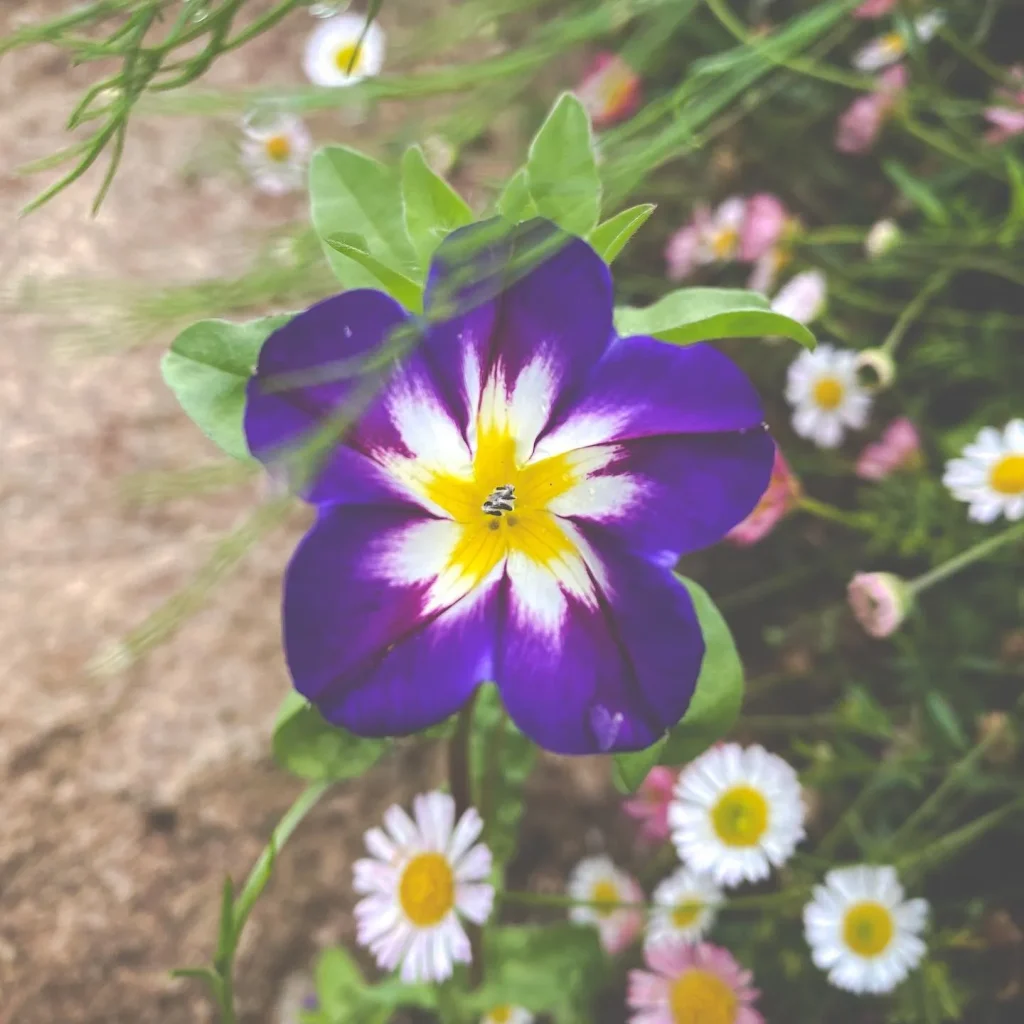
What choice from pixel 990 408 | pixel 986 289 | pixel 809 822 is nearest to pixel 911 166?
pixel 986 289

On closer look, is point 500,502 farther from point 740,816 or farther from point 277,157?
point 277,157

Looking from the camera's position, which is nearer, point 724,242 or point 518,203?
point 518,203

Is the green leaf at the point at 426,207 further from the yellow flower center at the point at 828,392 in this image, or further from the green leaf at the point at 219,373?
the yellow flower center at the point at 828,392

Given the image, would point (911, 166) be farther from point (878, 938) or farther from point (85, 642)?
point (85, 642)

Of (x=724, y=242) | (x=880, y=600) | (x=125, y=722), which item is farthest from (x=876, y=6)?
(x=125, y=722)

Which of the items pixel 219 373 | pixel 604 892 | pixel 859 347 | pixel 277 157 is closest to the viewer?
pixel 219 373

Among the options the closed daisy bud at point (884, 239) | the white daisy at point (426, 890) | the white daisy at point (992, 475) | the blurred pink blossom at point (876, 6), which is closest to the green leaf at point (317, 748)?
the white daisy at point (426, 890)

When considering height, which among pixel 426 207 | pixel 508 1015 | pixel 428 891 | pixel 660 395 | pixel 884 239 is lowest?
pixel 508 1015
